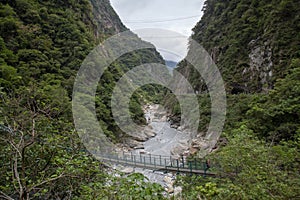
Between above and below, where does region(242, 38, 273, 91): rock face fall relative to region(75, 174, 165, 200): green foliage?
above

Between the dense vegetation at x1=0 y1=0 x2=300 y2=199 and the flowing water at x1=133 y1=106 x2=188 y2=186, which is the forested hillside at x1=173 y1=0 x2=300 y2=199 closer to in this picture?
the dense vegetation at x1=0 y1=0 x2=300 y2=199

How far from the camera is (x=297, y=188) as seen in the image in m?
2.71

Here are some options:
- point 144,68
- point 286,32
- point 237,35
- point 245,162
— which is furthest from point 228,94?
point 144,68

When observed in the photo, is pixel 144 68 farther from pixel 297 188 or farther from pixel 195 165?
pixel 297 188

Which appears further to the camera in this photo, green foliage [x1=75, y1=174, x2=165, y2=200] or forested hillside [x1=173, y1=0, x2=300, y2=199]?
forested hillside [x1=173, y1=0, x2=300, y2=199]

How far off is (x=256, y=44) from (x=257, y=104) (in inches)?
282

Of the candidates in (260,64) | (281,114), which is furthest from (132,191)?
(260,64)

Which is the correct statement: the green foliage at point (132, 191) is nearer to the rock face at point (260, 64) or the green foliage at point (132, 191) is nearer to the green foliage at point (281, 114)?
the green foliage at point (281, 114)

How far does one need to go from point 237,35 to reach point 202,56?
684 centimetres

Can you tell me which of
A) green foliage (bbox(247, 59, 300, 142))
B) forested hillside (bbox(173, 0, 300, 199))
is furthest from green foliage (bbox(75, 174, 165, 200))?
green foliage (bbox(247, 59, 300, 142))

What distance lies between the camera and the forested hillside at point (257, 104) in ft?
9.67

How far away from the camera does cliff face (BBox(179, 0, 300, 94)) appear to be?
10239mm

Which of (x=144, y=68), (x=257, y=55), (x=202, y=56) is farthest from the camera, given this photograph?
(x=144, y=68)

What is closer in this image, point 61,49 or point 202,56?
point 61,49
